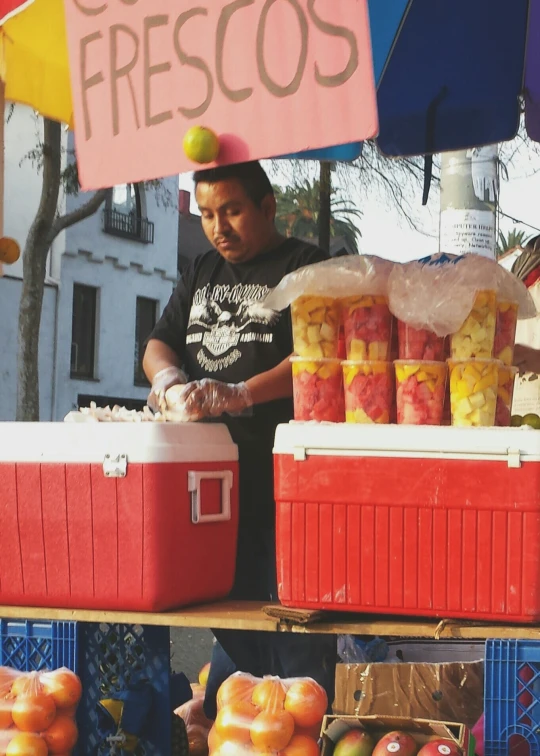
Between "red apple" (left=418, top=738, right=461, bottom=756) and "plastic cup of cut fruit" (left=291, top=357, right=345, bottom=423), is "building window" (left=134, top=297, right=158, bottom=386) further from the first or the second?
"red apple" (left=418, top=738, right=461, bottom=756)

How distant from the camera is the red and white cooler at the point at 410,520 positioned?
2096mm

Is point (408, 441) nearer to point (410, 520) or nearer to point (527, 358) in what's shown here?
point (410, 520)

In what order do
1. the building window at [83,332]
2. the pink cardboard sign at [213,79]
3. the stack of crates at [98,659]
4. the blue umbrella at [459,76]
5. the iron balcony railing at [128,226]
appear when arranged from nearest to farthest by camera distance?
the pink cardboard sign at [213,79]
the stack of crates at [98,659]
the blue umbrella at [459,76]
the building window at [83,332]
the iron balcony railing at [128,226]

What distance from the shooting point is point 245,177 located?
282 cm

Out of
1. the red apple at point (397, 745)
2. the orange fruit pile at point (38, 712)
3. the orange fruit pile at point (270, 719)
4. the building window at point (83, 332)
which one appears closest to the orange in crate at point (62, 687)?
the orange fruit pile at point (38, 712)

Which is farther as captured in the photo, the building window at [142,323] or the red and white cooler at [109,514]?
the building window at [142,323]

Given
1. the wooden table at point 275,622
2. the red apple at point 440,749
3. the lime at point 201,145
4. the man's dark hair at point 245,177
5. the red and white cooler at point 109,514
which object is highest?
the man's dark hair at point 245,177

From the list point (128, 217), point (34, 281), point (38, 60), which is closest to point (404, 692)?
point (38, 60)

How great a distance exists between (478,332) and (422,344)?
126 mm

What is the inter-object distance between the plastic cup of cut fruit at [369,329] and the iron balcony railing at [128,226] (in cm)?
1917

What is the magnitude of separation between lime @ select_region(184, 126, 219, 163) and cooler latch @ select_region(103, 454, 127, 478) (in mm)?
700

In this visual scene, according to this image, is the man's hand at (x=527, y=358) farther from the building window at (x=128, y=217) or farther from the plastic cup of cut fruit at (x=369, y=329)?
the building window at (x=128, y=217)

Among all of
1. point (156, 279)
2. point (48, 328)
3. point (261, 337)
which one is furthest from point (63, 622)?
point (156, 279)

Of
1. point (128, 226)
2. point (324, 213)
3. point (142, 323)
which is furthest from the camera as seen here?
point (142, 323)
